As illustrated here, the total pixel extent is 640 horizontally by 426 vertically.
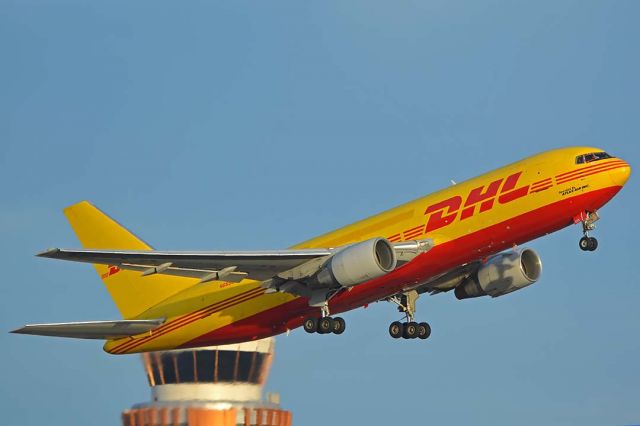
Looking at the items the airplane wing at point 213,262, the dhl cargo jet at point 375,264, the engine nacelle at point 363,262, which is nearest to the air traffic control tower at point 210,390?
the dhl cargo jet at point 375,264

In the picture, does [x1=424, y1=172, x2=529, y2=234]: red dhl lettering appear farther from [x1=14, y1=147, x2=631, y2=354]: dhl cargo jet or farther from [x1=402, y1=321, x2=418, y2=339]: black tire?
[x1=402, y1=321, x2=418, y2=339]: black tire

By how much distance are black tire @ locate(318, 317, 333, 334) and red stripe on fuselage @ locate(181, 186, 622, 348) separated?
0.46 m

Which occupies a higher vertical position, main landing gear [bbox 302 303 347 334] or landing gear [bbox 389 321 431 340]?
landing gear [bbox 389 321 431 340]

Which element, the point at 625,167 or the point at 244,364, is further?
the point at 244,364

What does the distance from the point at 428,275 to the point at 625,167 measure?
9.01 metres

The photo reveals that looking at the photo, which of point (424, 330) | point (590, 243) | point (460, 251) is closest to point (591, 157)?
point (590, 243)

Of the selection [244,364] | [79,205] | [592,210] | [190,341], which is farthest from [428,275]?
[244,364]

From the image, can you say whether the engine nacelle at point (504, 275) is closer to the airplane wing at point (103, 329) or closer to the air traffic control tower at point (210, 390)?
the airplane wing at point (103, 329)

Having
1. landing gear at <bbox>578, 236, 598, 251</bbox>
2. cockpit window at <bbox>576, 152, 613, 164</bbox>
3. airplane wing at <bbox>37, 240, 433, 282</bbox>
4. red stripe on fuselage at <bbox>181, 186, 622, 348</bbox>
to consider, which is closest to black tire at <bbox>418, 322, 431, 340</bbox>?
red stripe on fuselage at <bbox>181, 186, 622, 348</bbox>

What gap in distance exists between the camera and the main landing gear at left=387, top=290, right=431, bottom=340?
179 feet

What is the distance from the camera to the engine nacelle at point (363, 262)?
4706 cm

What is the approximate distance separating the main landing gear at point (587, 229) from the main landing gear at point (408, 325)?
354 inches

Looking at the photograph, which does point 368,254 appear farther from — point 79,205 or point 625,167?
point 79,205

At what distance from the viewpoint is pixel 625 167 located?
47.4 metres
